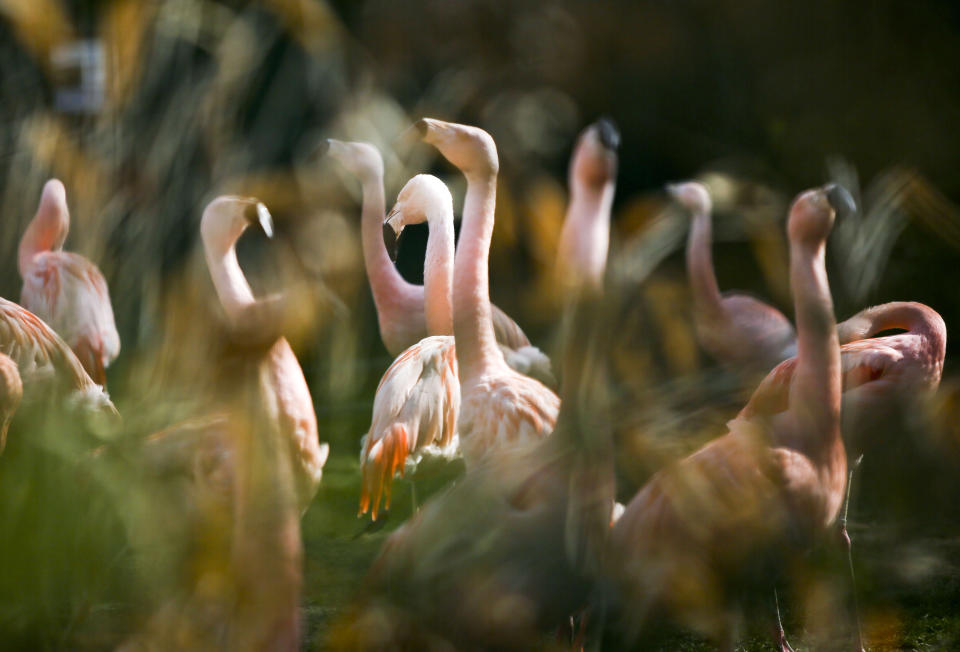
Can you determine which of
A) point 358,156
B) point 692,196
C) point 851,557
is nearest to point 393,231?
point 358,156

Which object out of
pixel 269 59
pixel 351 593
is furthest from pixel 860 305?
pixel 269 59

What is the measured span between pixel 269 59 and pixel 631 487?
107 centimetres

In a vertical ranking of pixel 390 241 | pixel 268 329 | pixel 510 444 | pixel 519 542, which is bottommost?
pixel 519 542

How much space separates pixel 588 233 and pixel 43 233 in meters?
1.25

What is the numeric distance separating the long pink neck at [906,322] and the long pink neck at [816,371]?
9.1 inches

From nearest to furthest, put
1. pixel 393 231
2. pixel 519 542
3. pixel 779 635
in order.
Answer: pixel 519 542
pixel 779 635
pixel 393 231

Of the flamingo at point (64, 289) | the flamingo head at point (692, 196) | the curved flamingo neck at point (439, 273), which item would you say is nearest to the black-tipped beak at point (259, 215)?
the curved flamingo neck at point (439, 273)

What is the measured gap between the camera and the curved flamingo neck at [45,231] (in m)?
1.94

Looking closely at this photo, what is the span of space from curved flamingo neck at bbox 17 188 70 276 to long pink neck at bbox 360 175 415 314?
66cm

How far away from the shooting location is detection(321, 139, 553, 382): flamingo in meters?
1.75

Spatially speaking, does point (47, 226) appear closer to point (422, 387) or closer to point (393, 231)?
point (393, 231)

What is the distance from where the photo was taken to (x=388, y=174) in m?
1.75

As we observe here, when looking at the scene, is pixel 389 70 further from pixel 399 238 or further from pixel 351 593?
pixel 351 593

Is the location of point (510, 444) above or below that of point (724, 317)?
below
